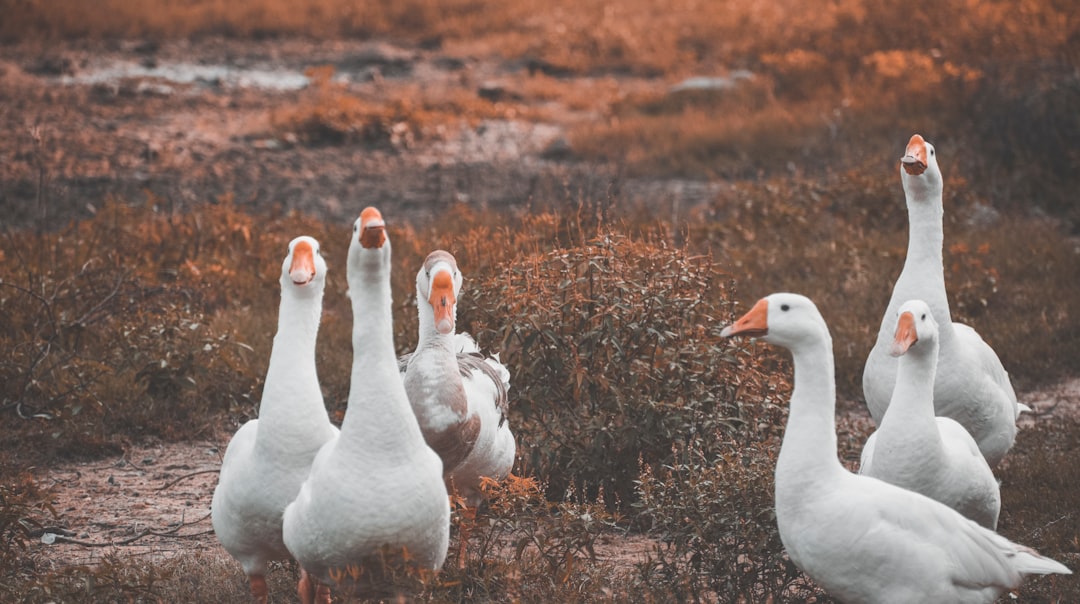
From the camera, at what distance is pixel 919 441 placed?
461 cm

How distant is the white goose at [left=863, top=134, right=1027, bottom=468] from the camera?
5531 mm

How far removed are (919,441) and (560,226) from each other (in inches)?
199

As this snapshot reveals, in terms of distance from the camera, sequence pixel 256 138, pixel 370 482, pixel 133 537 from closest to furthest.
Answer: pixel 370 482, pixel 133 537, pixel 256 138

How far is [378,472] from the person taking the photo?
4.10 metres

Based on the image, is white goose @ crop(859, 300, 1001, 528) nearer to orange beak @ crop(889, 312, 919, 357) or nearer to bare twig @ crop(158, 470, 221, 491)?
orange beak @ crop(889, 312, 919, 357)

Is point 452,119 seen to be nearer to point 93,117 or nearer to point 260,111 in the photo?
point 260,111

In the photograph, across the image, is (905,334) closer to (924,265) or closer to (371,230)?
(924,265)

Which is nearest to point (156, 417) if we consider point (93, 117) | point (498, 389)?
point (498, 389)

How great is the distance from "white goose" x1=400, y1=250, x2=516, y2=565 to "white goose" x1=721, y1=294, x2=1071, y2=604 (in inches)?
57.0

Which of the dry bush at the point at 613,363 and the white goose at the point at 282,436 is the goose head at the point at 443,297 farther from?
the dry bush at the point at 613,363

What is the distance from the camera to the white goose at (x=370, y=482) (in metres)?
4.09

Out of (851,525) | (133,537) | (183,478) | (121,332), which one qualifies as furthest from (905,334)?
(121,332)

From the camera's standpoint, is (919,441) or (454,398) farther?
(454,398)

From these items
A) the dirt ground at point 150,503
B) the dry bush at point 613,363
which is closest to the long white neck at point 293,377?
the dry bush at point 613,363
